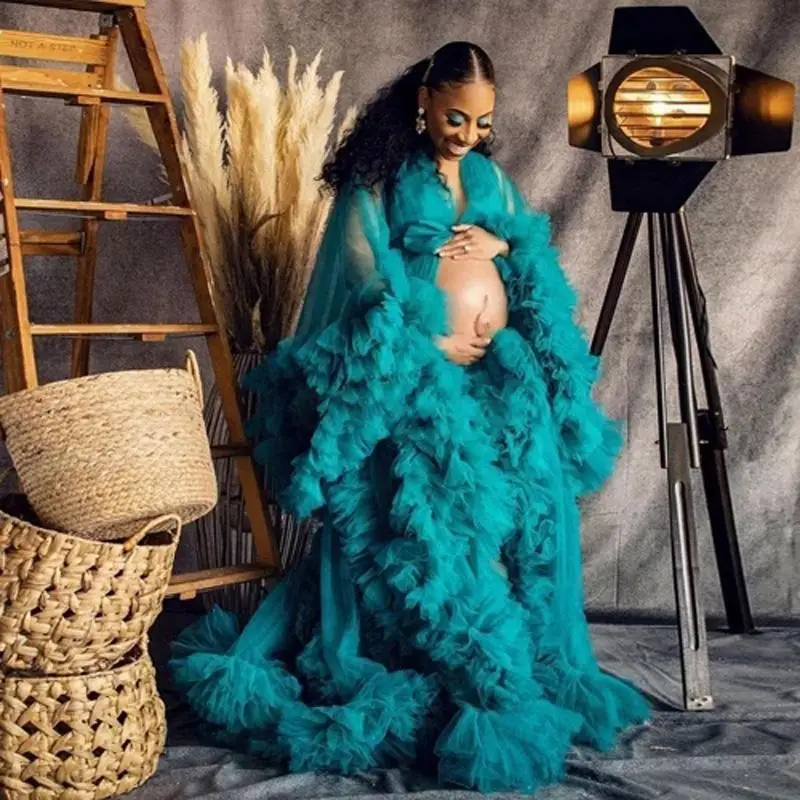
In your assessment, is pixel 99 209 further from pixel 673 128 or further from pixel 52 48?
pixel 673 128

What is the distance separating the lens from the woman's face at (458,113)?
260cm

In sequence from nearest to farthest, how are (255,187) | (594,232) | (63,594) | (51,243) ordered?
(63,594), (51,243), (255,187), (594,232)

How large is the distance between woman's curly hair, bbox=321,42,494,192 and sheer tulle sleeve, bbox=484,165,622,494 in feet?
0.75

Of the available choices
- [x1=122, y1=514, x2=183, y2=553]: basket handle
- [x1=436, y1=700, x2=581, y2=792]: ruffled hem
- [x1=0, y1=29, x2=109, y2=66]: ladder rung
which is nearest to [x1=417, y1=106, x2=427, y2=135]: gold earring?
[x1=0, y1=29, x2=109, y2=66]: ladder rung

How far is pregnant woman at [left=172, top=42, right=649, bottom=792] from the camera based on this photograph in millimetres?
2506

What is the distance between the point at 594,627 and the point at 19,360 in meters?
1.74

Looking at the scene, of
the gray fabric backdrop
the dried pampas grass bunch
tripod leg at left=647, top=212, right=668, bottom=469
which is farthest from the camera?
the gray fabric backdrop

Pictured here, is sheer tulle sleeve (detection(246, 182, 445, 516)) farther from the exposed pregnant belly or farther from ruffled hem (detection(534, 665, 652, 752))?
ruffled hem (detection(534, 665, 652, 752))

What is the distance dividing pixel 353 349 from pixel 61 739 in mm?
863

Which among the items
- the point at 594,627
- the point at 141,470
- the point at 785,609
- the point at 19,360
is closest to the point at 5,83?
the point at 19,360

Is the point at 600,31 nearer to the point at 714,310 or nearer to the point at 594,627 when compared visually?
the point at 714,310

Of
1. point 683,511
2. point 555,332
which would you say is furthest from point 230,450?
point 683,511

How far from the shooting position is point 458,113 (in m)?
2.61

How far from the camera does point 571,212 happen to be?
3691mm
